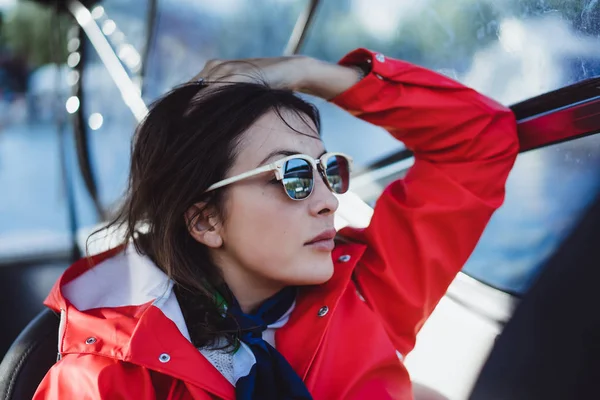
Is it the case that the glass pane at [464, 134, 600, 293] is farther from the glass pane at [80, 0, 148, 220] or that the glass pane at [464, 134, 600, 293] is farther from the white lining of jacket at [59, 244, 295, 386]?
the glass pane at [80, 0, 148, 220]

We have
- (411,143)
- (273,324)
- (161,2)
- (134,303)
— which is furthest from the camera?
(161,2)

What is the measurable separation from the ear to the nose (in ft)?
0.76

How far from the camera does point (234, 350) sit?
1.33 meters

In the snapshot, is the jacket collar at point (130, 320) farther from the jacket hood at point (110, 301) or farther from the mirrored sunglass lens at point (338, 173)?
the mirrored sunglass lens at point (338, 173)

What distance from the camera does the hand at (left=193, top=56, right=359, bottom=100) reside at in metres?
1.49

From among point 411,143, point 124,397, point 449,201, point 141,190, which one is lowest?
point 124,397

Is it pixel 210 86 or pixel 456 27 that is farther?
pixel 456 27

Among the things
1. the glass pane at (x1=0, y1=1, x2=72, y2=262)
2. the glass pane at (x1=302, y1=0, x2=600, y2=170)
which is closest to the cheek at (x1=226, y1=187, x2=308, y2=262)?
the glass pane at (x1=302, y1=0, x2=600, y2=170)

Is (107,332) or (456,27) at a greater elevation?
(456,27)

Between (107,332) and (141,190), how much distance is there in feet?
1.23

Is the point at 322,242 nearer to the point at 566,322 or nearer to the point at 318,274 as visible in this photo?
the point at 318,274

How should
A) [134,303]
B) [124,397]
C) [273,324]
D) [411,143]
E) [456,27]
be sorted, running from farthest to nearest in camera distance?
[456,27] < [411,143] < [273,324] < [134,303] < [124,397]

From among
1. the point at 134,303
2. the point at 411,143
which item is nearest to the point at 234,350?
the point at 134,303

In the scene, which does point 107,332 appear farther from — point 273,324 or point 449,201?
point 449,201
